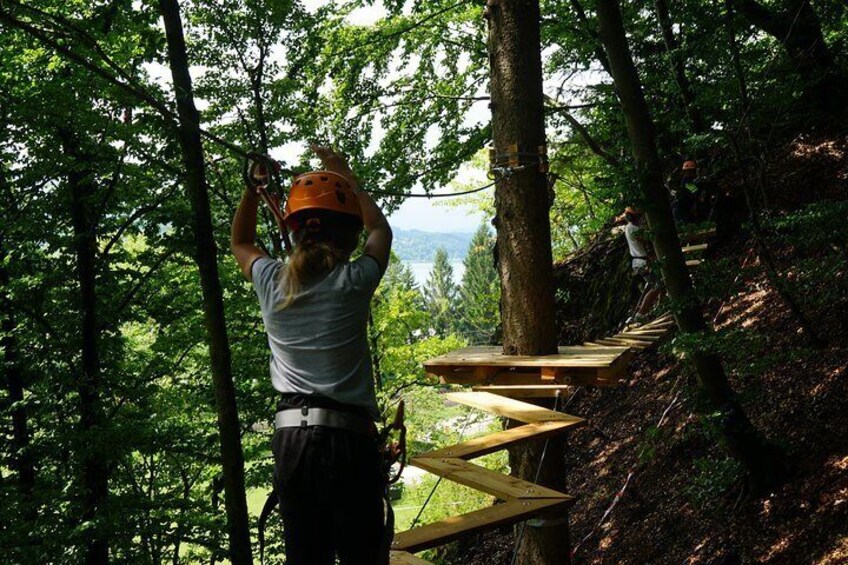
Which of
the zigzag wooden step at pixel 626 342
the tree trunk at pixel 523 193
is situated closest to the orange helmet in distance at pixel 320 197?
the tree trunk at pixel 523 193

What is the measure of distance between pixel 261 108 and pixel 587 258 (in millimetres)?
6011

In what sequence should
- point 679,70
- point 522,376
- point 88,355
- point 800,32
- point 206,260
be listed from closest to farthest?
point 522,376 → point 206,260 → point 800,32 → point 88,355 → point 679,70

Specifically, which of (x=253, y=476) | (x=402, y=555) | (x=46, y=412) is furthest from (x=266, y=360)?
Result: (x=402, y=555)

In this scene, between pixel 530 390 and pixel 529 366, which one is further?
pixel 530 390

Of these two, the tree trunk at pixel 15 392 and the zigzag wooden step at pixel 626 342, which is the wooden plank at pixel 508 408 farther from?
the tree trunk at pixel 15 392

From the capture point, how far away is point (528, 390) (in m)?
4.09

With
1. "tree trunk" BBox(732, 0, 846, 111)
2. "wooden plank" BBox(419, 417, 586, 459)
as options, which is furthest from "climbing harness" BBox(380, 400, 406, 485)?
"tree trunk" BBox(732, 0, 846, 111)

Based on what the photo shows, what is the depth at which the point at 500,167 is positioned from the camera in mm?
4125

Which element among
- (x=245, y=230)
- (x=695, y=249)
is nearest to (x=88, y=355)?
(x=245, y=230)

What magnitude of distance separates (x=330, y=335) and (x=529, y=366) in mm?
1951

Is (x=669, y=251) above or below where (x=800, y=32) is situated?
below

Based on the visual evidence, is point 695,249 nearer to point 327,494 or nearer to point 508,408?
point 508,408

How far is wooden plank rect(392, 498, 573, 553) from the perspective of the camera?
8.56 ft

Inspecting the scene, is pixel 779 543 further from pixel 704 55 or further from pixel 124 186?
pixel 124 186
